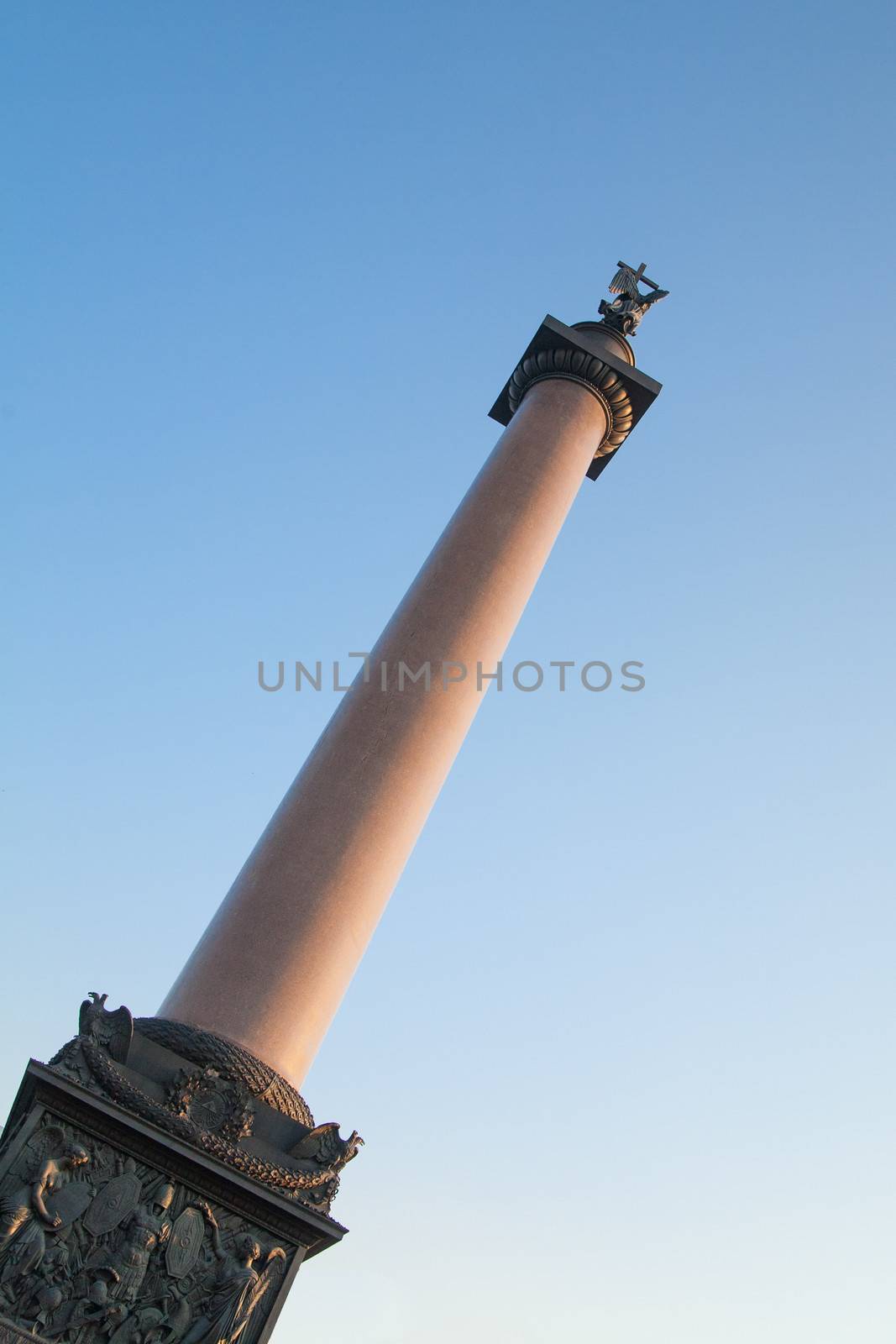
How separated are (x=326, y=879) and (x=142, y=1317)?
4146 mm

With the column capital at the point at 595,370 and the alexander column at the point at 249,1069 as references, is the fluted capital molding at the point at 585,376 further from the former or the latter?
the alexander column at the point at 249,1069

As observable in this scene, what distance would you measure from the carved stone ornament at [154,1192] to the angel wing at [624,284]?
14.3 m

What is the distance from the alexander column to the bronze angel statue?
18.7ft

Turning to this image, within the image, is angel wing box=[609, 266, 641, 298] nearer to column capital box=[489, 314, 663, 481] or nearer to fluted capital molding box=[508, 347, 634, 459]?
column capital box=[489, 314, 663, 481]

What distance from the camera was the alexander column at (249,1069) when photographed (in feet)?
29.8

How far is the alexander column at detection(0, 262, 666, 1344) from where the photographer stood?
9078 millimetres

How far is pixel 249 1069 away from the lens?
1024cm

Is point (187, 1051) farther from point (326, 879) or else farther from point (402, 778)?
point (402, 778)

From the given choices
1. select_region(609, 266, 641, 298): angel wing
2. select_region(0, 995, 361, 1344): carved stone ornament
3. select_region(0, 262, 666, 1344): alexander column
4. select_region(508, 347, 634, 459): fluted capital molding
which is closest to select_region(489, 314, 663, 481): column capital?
select_region(508, 347, 634, 459): fluted capital molding

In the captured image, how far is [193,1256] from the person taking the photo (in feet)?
30.9

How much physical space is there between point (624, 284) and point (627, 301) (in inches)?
21.2

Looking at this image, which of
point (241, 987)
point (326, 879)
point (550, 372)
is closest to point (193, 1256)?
point (241, 987)

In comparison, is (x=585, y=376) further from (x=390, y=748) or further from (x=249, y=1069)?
(x=249, y=1069)

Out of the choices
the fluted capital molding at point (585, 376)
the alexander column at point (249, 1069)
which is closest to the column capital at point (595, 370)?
the fluted capital molding at point (585, 376)
